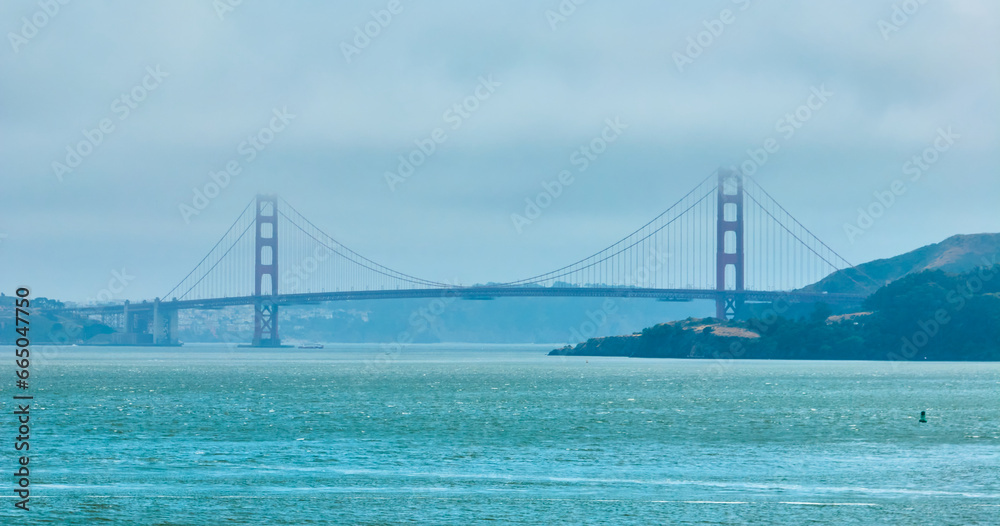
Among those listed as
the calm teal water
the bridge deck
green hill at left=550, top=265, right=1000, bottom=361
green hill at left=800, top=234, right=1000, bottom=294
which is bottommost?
the calm teal water

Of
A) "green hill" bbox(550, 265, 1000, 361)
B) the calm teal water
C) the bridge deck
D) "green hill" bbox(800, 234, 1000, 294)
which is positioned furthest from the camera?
"green hill" bbox(800, 234, 1000, 294)

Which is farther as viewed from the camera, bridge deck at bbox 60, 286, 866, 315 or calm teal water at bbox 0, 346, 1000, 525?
bridge deck at bbox 60, 286, 866, 315

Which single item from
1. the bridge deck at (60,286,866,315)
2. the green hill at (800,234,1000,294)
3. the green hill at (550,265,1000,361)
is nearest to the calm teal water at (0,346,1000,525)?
the bridge deck at (60,286,866,315)

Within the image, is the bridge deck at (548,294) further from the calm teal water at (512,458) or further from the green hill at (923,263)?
the calm teal water at (512,458)

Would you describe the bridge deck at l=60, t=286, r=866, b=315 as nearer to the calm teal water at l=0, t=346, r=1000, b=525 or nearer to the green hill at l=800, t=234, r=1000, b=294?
the green hill at l=800, t=234, r=1000, b=294

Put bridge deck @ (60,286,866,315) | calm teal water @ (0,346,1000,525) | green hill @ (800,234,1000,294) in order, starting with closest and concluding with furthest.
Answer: calm teal water @ (0,346,1000,525)
bridge deck @ (60,286,866,315)
green hill @ (800,234,1000,294)

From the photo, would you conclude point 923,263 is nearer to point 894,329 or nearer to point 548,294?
point 894,329

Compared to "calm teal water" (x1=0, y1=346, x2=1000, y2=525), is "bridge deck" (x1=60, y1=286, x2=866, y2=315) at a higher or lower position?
higher

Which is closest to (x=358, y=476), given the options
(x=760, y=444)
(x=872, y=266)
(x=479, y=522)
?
(x=479, y=522)
